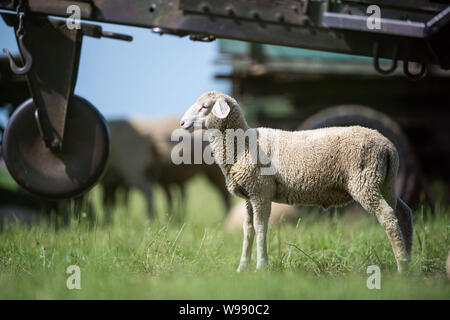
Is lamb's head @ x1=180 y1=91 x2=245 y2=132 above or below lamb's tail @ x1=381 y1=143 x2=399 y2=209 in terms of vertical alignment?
above

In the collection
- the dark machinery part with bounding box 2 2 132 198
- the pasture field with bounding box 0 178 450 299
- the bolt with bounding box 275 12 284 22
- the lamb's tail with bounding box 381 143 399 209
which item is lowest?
the pasture field with bounding box 0 178 450 299

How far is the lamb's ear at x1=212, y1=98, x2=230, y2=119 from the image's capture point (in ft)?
10.3

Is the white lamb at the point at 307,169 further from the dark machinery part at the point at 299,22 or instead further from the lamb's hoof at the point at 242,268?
the dark machinery part at the point at 299,22

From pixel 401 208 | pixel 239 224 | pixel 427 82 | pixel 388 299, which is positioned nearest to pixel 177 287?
pixel 388 299

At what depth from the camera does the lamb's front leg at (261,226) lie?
3.12m

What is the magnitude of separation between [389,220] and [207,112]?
4.44 ft

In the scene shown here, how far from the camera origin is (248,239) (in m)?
3.32

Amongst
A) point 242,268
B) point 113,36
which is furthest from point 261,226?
point 113,36

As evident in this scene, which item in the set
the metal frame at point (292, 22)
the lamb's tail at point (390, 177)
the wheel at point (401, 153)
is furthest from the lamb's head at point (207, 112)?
the wheel at point (401, 153)

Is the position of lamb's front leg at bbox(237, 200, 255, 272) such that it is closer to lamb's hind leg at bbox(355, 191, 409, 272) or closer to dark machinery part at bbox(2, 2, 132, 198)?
lamb's hind leg at bbox(355, 191, 409, 272)

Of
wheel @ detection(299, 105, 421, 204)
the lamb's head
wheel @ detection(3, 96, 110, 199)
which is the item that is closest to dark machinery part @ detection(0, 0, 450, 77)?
the lamb's head

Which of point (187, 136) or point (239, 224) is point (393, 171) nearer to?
point (239, 224)

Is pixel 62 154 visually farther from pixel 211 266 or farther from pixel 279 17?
pixel 279 17

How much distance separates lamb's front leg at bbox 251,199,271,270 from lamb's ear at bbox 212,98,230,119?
0.60 meters
